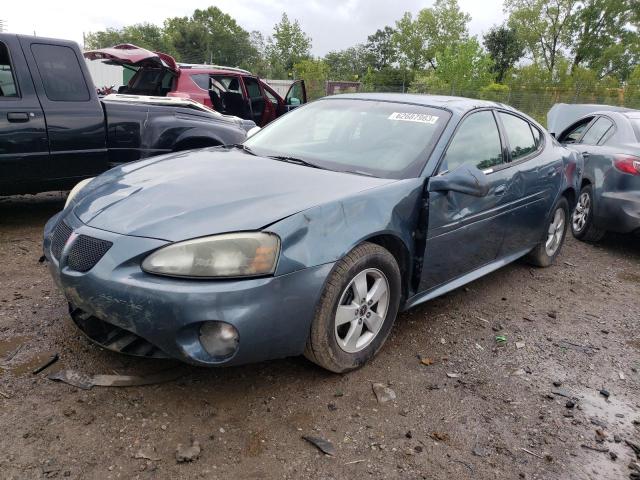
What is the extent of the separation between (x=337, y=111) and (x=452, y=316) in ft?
5.61

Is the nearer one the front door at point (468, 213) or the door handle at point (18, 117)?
the front door at point (468, 213)

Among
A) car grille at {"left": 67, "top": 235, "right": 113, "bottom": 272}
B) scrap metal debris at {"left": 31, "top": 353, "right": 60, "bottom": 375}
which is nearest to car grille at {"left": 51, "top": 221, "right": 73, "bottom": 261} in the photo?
car grille at {"left": 67, "top": 235, "right": 113, "bottom": 272}

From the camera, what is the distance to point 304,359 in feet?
9.24

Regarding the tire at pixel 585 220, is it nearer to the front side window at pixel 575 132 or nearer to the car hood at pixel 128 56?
the front side window at pixel 575 132

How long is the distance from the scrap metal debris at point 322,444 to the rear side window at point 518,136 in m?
2.68

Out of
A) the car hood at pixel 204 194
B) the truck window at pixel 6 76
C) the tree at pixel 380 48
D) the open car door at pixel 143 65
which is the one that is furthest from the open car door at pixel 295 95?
the tree at pixel 380 48

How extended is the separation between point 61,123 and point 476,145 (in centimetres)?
376

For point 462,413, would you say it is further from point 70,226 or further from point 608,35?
point 608,35

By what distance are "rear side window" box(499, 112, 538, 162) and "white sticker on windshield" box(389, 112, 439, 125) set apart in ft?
3.00

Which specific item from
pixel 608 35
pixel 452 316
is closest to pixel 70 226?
pixel 452 316

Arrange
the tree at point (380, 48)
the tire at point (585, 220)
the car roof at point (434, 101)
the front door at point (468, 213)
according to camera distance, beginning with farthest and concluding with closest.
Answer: the tree at point (380, 48) → the tire at point (585, 220) → the car roof at point (434, 101) → the front door at point (468, 213)

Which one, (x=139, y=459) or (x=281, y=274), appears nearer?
(x=139, y=459)

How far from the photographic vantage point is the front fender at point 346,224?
2.31 metres

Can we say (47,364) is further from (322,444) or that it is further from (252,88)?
(252,88)
